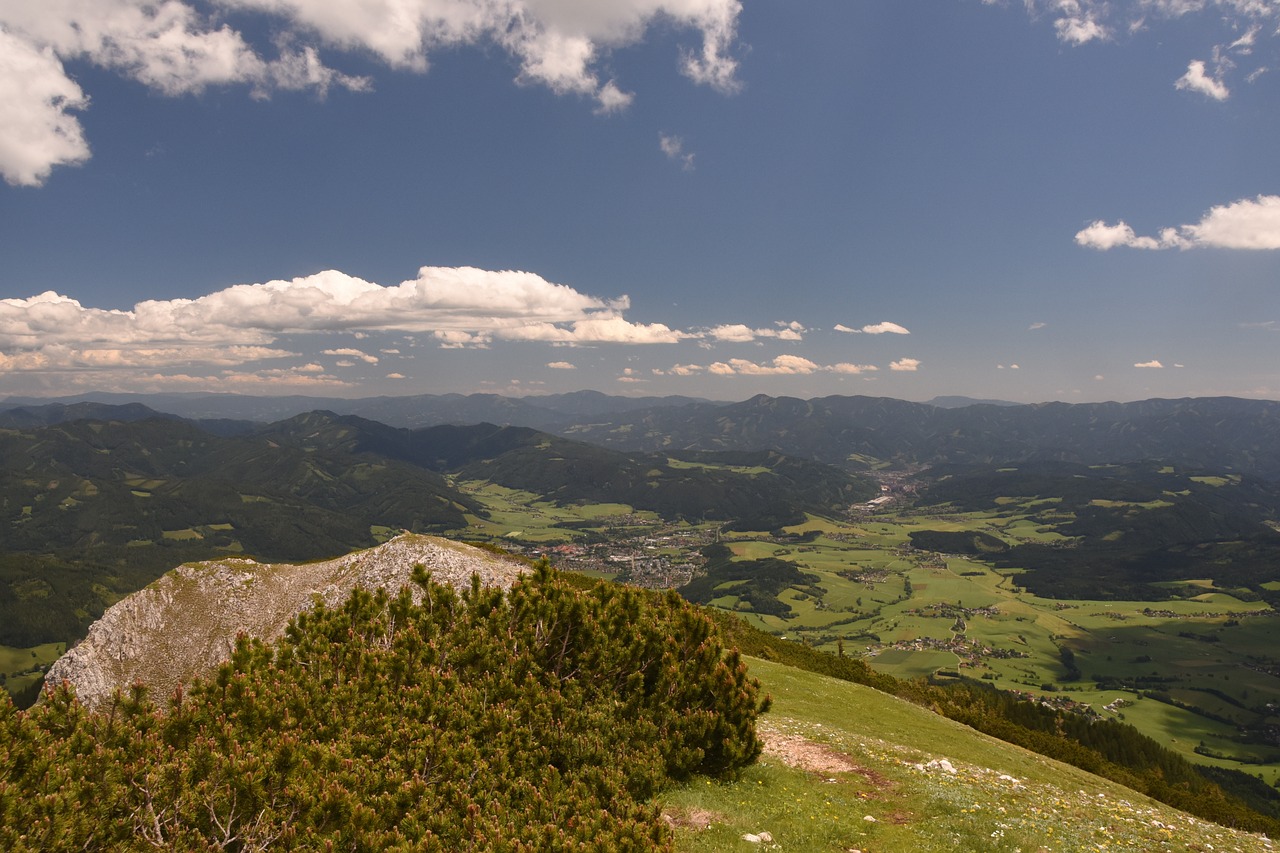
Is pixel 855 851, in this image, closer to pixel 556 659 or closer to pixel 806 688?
pixel 556 659

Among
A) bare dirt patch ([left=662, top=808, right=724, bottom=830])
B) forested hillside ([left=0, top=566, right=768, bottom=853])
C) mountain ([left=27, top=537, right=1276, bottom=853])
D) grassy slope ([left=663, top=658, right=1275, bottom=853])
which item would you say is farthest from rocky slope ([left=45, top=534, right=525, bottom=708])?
bare dirt patch ([left=662, top=808, right=724, bottom=830])

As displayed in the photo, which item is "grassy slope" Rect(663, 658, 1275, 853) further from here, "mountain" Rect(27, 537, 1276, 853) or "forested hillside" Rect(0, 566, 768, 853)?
"forested hillside" Rect(0, 566, 768, 853)

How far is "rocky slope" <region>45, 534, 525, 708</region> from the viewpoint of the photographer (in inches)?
2402

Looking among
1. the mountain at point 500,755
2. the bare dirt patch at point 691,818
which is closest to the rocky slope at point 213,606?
the mountain at point 500,755

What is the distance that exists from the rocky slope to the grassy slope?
137ft

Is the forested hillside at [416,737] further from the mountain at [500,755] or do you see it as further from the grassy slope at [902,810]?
the grassy slope at [902,810]

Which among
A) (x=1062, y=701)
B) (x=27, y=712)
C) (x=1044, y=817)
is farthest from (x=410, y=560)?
(x=1062, y=701)

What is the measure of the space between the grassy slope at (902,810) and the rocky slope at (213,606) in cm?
4177

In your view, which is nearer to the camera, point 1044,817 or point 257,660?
point 257,660

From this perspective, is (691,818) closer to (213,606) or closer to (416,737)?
(416,737)

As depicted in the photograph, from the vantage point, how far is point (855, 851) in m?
17.4

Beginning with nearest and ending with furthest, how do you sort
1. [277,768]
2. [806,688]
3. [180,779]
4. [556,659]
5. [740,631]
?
1. [180,779]
2. [277,768]
3. [556,659]
4. [806,688]
5. [740,631]

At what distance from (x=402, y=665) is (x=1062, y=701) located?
26033 cm

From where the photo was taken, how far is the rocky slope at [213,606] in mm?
61000
